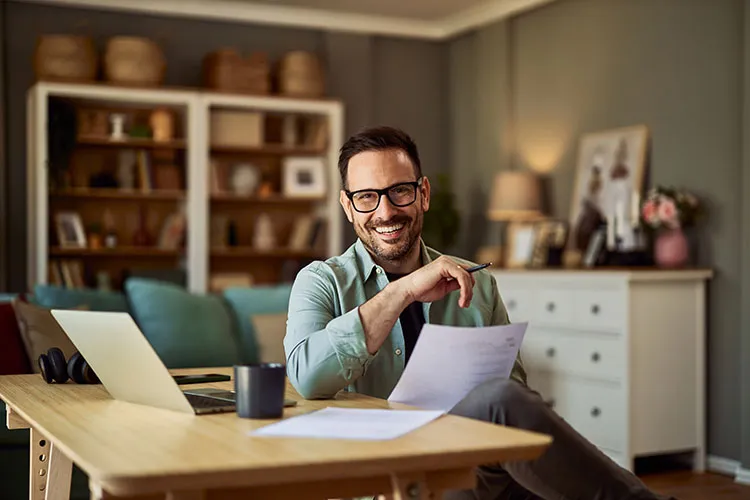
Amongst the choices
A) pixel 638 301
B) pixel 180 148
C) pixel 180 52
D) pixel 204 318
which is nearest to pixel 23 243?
pixel 180 148

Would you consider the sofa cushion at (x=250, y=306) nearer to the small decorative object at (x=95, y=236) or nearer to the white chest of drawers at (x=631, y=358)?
the white chest of drawers at (x=631, y=358)

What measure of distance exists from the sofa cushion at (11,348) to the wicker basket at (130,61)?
2577 mm

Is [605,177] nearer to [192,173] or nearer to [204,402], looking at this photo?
[192,173]

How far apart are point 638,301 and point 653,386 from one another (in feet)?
1.31

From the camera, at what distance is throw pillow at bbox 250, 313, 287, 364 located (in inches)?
193

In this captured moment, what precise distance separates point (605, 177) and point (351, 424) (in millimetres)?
4376

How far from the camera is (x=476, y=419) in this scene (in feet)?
5.44

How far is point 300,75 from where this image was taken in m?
6.66

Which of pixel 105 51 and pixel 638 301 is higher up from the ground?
pixel 105 51

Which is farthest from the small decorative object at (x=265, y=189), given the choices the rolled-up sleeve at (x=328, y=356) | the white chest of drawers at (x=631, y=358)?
the rolled-up sleeve at (x=328, y=356)

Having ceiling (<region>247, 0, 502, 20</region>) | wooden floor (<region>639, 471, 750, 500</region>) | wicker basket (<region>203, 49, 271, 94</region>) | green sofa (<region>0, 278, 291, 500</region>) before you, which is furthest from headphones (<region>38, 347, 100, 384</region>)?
ceiling (<region>247, 0, 502, 20</region>)

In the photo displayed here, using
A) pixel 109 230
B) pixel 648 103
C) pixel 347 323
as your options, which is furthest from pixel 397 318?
pixel 109 230

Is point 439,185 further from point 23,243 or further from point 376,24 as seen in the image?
point 23,243

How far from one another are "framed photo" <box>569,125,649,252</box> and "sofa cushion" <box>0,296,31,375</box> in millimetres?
2889
